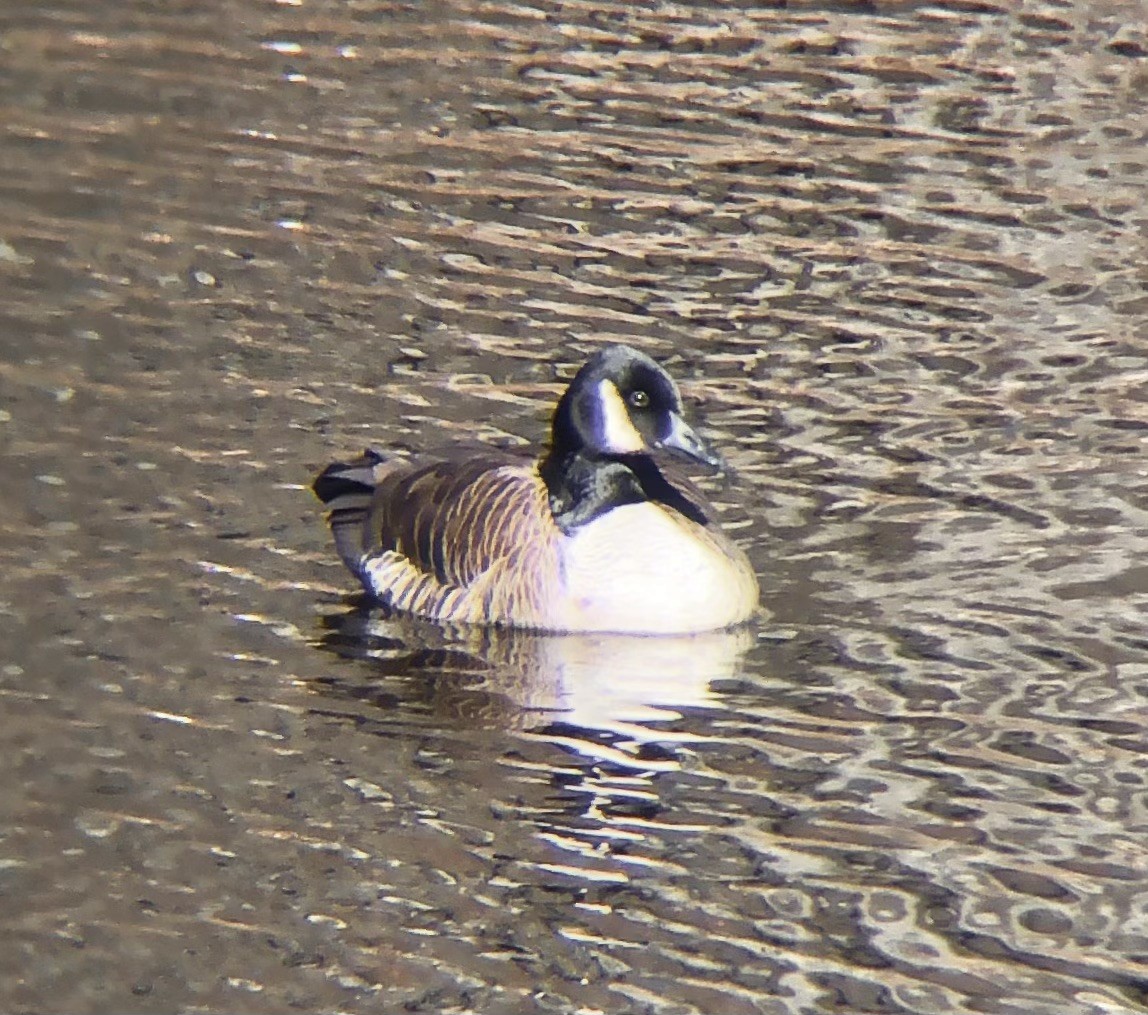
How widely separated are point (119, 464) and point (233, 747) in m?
2.91

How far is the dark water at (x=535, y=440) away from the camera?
24.9ft

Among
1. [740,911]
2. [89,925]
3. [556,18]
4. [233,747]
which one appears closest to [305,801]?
[233,747]

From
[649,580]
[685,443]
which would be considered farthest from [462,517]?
[685,443]

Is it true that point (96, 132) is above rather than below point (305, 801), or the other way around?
above

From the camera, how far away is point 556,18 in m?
19.4

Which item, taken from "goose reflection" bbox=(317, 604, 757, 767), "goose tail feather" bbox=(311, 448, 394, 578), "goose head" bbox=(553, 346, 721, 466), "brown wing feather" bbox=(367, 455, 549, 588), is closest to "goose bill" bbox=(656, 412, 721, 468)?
"goose head" bbox=(553, 346, 721, 466)

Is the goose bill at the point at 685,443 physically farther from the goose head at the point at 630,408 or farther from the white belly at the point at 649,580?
the white belly at the point at 649,580

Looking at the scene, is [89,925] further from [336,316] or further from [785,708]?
[336,316]

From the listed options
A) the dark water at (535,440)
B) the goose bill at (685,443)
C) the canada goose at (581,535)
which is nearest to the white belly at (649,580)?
the canada goose at (581,535)

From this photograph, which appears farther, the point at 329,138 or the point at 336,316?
the point at 329,138

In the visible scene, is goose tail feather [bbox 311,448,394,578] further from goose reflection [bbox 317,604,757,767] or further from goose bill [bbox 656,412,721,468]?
goose bill [bbox 656,412,721,468]

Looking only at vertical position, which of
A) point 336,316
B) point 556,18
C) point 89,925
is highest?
point 556,18

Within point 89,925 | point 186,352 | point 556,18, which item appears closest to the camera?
point 89,925

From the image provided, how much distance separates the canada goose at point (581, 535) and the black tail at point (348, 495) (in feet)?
0.56
